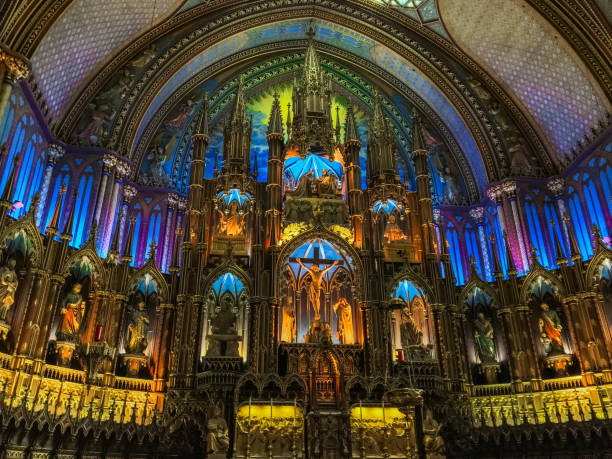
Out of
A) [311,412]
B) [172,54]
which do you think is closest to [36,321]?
[311,412]

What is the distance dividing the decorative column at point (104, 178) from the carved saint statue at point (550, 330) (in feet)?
56.6

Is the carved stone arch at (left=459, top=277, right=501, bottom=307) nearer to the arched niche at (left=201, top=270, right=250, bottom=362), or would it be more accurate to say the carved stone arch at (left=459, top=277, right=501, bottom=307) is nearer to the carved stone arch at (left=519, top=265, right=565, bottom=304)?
the carved stone arch at (left=519, top=265, right=565, bottom=304)

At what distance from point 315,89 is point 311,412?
15.3 meters

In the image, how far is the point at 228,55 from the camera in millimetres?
27422

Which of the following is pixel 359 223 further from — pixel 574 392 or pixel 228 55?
pixel 228 55

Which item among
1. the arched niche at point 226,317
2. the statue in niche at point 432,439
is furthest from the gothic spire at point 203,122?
the statue in niche at point 432,439

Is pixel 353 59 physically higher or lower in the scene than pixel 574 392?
higher

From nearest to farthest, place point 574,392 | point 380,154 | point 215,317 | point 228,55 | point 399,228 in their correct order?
point 574,392
point 215,317
point 399,228
point 380,154
point 228,55

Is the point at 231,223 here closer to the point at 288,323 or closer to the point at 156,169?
the point at 288,323

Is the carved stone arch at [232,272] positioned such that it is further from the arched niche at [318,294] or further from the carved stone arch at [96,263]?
the carved stone arch at [96,263]

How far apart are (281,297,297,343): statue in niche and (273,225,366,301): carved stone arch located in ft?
4.00

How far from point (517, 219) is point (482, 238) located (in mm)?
2572

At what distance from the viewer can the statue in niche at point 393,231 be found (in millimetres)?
22281

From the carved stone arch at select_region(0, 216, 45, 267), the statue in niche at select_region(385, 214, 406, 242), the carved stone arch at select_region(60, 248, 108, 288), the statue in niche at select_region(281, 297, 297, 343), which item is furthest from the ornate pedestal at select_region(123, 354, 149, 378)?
the statue in niche at select_region(385, 214, 406, 242)
